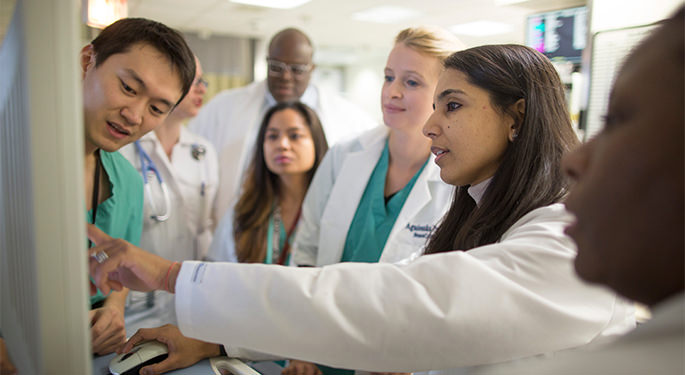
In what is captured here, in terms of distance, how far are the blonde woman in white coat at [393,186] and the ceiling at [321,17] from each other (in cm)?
360

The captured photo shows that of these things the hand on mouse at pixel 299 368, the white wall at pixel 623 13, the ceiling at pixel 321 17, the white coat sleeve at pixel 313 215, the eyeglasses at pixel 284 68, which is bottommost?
the hand on mouse at pixel 299 368

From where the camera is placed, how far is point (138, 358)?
89 cm

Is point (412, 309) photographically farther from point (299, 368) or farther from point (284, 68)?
point (284, 68)

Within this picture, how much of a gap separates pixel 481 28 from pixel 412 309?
6.57 m

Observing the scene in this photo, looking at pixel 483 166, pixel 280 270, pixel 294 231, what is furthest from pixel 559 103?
pixel 294 231

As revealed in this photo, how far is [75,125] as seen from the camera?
0.42 m

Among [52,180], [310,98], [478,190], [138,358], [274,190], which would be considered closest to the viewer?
[52,180]

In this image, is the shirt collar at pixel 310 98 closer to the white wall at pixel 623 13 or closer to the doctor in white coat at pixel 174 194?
the doctor in white coat at pixel 174 194

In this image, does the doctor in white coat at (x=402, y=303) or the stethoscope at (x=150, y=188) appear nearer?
the doctor in white coat at (x=402, y=303)

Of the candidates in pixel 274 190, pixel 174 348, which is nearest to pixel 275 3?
pixel 274 190

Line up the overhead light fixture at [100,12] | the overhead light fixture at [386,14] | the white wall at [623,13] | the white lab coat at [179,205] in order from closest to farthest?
1. the overhead light fixture at [100,12]
2. the white wall at [623,13]
3. the white lab coat at [179,205]
4. the overhead light fixture at [386,14]

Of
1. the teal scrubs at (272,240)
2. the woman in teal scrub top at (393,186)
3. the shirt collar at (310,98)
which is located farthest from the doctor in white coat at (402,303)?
the shirt collar at (310,98)

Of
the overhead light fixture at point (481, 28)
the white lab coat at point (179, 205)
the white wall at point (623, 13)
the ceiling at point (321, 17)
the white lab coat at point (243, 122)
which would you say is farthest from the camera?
the overhead light fixture at point (481, 28)

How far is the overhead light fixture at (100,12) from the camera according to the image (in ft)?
3.76
